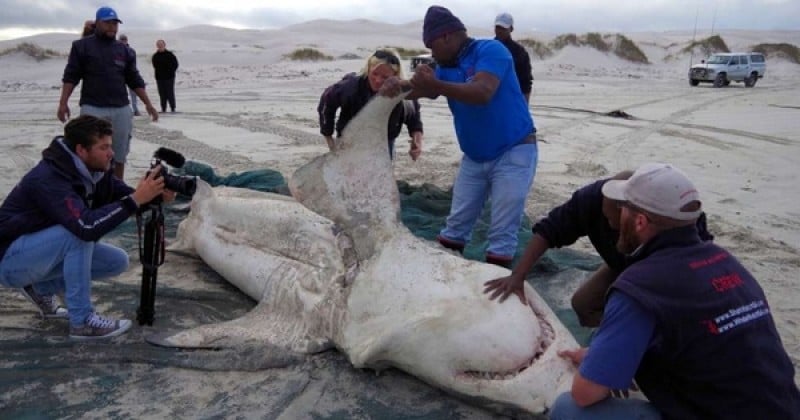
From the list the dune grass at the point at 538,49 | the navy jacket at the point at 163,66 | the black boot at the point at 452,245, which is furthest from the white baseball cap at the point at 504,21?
the dune grass at the point at 538,49

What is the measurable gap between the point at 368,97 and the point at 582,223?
2523 mm

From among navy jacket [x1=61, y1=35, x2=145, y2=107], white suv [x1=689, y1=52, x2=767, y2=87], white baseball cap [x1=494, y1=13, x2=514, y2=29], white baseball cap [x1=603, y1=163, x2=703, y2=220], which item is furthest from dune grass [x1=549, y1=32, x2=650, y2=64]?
white baseball cap [x1=603, y1=163, x2=703, y2=220]

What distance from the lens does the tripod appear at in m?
3.92

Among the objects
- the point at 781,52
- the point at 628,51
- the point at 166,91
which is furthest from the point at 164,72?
the point at 781,52

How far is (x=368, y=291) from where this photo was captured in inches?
141

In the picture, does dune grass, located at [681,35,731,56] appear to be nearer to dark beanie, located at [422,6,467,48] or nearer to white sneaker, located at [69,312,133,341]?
dark beanie, located at [422,6,467,48]

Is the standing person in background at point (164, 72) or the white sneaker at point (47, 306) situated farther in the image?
the standing person in background at point (164, 72)

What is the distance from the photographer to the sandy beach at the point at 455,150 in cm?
353

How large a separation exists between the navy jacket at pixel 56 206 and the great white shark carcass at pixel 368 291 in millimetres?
754

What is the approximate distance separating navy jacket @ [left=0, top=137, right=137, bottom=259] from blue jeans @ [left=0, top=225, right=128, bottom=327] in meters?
0.07

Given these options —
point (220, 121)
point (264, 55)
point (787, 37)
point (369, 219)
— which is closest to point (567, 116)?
point (220, 121)

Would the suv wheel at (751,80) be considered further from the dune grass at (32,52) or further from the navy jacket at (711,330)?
the dune grass at (32,52)

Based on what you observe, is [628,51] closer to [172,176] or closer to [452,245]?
[452,245]

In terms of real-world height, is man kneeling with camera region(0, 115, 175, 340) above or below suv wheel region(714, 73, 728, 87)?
below
